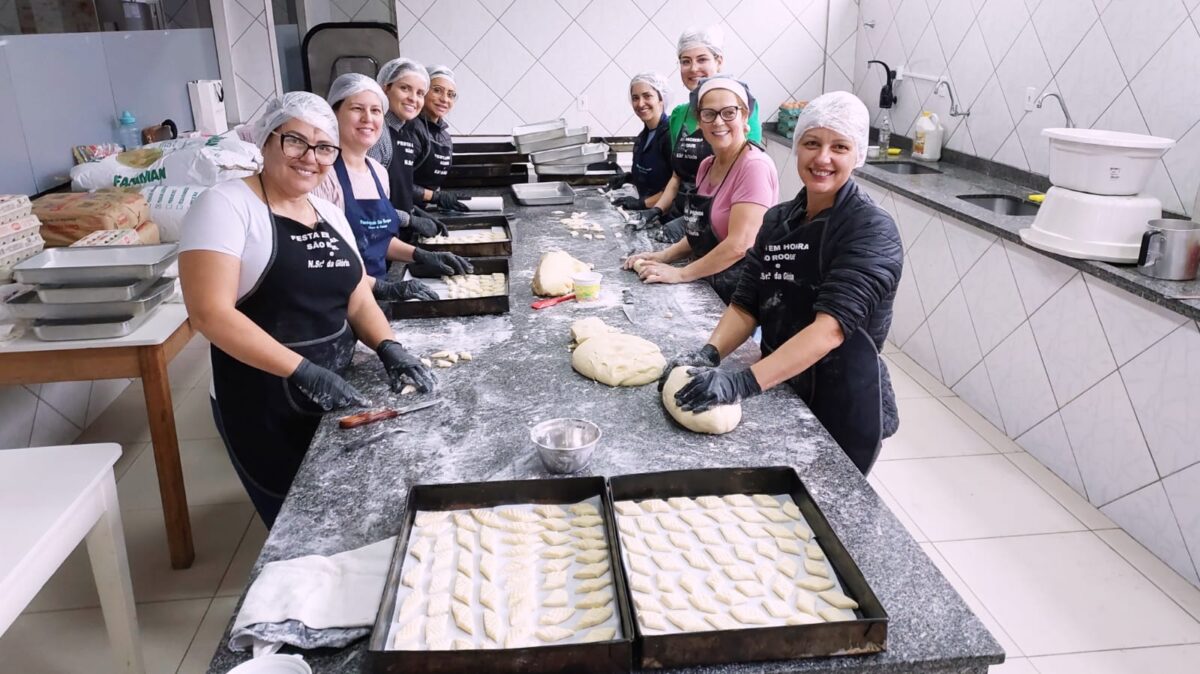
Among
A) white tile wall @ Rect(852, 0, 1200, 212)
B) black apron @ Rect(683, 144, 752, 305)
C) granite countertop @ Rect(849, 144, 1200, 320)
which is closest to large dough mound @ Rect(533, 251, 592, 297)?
black apron @ Rect(683, 144, 752, 305)

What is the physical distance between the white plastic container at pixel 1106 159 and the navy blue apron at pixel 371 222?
244 centimetres

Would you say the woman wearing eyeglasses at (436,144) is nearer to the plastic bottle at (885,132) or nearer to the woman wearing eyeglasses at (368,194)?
the woman wearing eyeglasses at (368,194)

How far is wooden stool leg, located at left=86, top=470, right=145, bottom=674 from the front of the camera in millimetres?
2043

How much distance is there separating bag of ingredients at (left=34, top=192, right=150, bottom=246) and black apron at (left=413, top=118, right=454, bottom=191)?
1.31m

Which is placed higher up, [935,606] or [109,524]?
[935,606]

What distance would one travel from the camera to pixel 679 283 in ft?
9.40

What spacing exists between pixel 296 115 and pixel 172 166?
2.31 meters

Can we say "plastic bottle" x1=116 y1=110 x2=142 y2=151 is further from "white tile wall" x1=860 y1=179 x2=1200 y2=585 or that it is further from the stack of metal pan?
"white tile wall" x1=860 y1=179 x2=1200 y2=585

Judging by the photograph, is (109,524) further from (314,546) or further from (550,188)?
(550,188)

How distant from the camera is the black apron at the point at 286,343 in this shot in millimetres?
2002

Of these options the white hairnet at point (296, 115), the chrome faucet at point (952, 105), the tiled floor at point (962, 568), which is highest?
the white hairnet at point (296, 115)

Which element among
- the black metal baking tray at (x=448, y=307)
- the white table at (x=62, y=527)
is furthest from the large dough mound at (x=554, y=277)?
the white table at (x=62, y=527)

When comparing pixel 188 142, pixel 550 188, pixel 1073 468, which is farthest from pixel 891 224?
pixel 188 142

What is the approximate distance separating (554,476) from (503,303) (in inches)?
41.3
